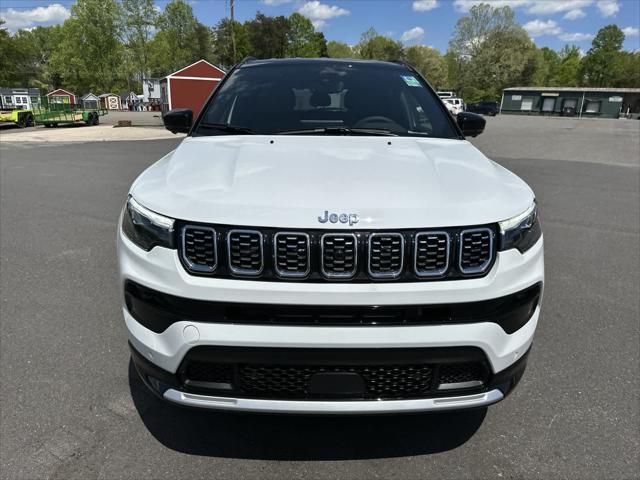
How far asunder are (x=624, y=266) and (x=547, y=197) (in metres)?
3.60

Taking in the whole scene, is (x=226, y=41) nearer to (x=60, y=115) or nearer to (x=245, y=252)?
(x=60, y=115)

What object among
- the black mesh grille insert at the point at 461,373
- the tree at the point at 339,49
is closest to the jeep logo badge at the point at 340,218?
A: the black mesh grille insert at the point at 461,373

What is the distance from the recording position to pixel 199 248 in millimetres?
1857

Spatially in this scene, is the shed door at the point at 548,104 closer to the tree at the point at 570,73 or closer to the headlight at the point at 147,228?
the tree at the point at 570,73

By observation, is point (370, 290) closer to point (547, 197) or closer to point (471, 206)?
point (471, 206)

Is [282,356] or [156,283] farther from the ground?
[156,283]

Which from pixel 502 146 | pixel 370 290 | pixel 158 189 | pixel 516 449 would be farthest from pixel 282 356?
pixel 502 146

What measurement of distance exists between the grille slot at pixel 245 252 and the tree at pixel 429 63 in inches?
3844

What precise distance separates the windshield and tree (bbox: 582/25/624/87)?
310ft

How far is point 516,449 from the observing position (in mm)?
2314

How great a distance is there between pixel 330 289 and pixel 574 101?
68.8 meters

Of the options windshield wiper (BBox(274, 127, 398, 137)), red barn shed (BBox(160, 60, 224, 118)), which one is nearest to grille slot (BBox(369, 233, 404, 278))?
windshield wiper (BBox(274, 127, 398, 137))

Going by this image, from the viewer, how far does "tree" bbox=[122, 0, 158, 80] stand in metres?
76.5

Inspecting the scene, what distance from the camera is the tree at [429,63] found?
305 feet
